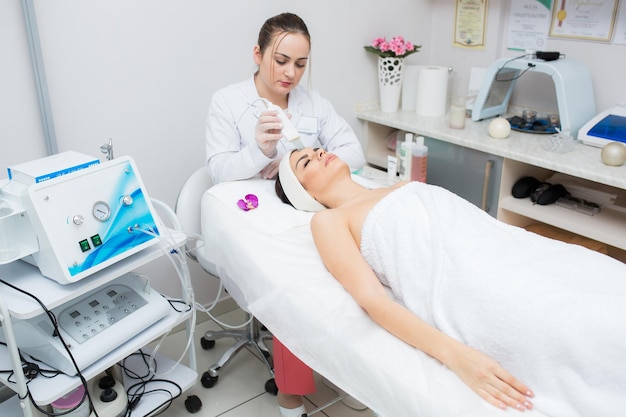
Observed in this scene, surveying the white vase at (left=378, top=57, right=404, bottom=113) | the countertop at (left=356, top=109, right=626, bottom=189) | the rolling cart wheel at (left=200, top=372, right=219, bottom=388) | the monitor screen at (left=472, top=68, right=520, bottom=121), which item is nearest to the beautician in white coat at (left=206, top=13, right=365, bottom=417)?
the rolling cart wheel at (left=200, top=372, right=219, bottom=388)

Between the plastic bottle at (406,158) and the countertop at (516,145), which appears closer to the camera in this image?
the countertop at (516,145)

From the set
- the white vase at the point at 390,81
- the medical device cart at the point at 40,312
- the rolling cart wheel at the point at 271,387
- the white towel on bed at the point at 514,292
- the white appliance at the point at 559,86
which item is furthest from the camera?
the white vase at the point at 390,81

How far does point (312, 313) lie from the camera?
1.30 meters

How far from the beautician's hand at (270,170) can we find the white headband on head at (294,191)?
199 millimetres

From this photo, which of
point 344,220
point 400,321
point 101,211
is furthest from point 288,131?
point 400,321

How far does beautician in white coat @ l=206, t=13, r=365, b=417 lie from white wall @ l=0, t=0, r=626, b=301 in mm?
240

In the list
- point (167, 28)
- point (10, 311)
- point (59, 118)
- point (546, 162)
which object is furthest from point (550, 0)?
point (10, 311)

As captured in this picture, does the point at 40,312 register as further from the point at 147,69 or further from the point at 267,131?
the point at 147,69

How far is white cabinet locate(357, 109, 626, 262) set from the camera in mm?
1897

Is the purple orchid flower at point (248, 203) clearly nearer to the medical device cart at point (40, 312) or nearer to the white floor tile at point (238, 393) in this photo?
the medical device cart at point (40, 312)

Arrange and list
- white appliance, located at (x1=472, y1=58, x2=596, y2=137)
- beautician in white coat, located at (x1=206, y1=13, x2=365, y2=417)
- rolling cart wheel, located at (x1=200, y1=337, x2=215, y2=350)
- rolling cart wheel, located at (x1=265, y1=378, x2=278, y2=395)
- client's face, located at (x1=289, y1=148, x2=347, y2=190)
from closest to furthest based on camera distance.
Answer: client's face, located at (x1=289, y1=148, x2=347, y2=190) → beautician in white coat, located at (x1=206, y1=13, x2=365, y2=417) → rolling cart wheel, located at (x1=265, y1=378, x2=278, y2=395) → white appliance, located at (x1=472, y1=58, x2=596, y2=137) → rolling cart wheel, located at (x1=200, y1=337, x2=215, y2=350)

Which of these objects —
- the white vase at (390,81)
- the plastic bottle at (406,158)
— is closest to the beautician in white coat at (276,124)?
the plastic bottle at (406,158)

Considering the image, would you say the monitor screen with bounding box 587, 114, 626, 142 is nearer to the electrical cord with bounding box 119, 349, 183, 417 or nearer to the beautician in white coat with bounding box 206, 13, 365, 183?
the beautician in white coat with bounding box 206, 13, 365, 183

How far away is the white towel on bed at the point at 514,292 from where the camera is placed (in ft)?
3.37
